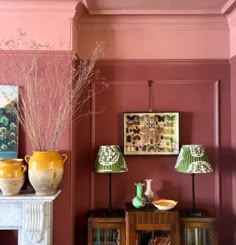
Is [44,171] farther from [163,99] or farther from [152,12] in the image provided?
[152,12]

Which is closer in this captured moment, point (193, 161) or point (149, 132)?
point (193, 161)

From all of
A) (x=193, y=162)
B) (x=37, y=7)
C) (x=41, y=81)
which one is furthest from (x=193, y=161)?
(x=37, y=7)

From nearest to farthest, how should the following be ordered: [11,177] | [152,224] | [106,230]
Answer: [11,177] < [152,224] < [106,230]

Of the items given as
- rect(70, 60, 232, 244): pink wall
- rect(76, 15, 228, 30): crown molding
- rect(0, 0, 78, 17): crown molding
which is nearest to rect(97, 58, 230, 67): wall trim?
rect(70, 60, 232, 244): pink wall

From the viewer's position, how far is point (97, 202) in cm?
288

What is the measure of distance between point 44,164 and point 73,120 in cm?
57

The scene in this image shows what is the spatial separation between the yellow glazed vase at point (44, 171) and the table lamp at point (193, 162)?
3.38 ft

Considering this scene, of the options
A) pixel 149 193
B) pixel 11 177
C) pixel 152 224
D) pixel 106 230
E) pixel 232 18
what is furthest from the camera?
pixel 232 18

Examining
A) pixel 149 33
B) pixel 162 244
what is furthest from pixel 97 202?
pixel 149 33

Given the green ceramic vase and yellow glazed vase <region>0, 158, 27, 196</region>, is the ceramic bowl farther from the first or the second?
yellow glazed vase <region>0, 158, 27, 196</region>

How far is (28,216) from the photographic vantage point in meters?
2.29

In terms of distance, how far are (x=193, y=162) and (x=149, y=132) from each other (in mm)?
528

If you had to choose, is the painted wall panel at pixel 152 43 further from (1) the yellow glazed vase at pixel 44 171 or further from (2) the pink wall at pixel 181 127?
(1) the yellow glazed vase at pixel 44 171

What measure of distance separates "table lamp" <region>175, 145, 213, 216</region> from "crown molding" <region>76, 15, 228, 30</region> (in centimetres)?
119
